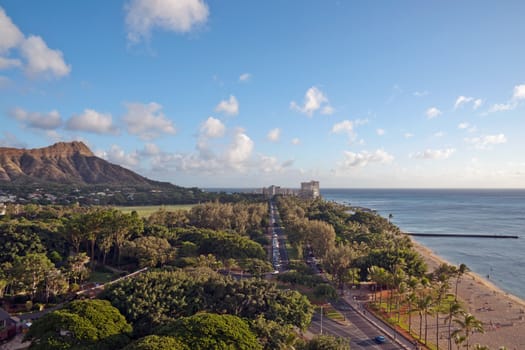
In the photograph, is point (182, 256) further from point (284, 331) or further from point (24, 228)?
point (284, 331)

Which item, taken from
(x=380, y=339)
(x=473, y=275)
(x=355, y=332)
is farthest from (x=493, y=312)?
(x=355, y=332)

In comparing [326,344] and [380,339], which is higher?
[326,344]

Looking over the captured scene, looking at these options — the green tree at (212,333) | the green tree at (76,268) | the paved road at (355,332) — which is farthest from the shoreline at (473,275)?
the green tree at (76,268)

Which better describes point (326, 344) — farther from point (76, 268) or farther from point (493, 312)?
point (76, 268)

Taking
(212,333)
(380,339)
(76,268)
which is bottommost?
(380,339)

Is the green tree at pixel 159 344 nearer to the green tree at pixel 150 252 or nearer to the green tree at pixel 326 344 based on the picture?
the green tree at pixel 326 344

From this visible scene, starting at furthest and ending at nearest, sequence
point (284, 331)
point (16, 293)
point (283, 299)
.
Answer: point (16, 293)
point (283, 299)
point (284, 331)

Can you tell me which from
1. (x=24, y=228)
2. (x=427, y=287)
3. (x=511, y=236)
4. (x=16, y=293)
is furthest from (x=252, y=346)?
(x=511, y=236)
